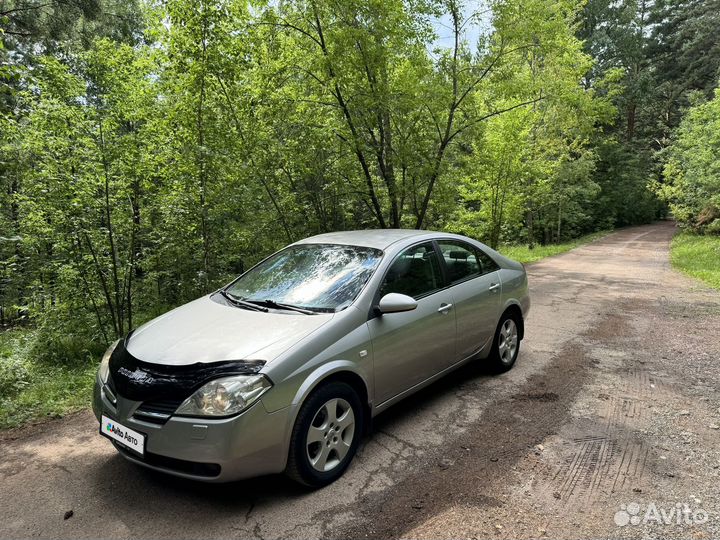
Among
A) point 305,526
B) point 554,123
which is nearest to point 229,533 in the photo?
point 305,526

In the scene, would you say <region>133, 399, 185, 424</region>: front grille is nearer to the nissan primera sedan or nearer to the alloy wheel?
the nissan primera sedan

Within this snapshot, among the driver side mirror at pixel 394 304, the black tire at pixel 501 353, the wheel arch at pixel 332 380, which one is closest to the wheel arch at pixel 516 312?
the black tire at pixel 501 353

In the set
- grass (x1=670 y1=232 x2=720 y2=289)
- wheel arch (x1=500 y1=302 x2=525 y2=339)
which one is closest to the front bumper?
wheel arch (x1=500 y1=302 x2=525 y2=339)

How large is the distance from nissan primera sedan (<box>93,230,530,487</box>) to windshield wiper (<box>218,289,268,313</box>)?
0.01 metres

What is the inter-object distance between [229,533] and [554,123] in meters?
21.0

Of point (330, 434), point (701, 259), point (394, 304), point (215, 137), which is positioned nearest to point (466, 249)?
point (394, 304)

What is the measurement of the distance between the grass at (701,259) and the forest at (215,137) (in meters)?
5.38

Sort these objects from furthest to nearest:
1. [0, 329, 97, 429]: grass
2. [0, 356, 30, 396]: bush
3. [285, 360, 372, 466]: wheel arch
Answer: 1. [0, 356, 30, 396]: bush
2. [0, 329, 97, 429]: grass
3. [285, 360, 372, 466]: wheel arch

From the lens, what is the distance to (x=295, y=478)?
2.75 meters

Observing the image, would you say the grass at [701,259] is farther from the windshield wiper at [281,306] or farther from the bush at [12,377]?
the bush at [12,377]

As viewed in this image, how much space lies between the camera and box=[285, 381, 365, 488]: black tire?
272 cm

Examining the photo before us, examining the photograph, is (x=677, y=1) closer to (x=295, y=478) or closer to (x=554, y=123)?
(x=554, y=123)

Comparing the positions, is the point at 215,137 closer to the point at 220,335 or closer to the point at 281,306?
the point at 281,306

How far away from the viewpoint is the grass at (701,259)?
37.0 ft
